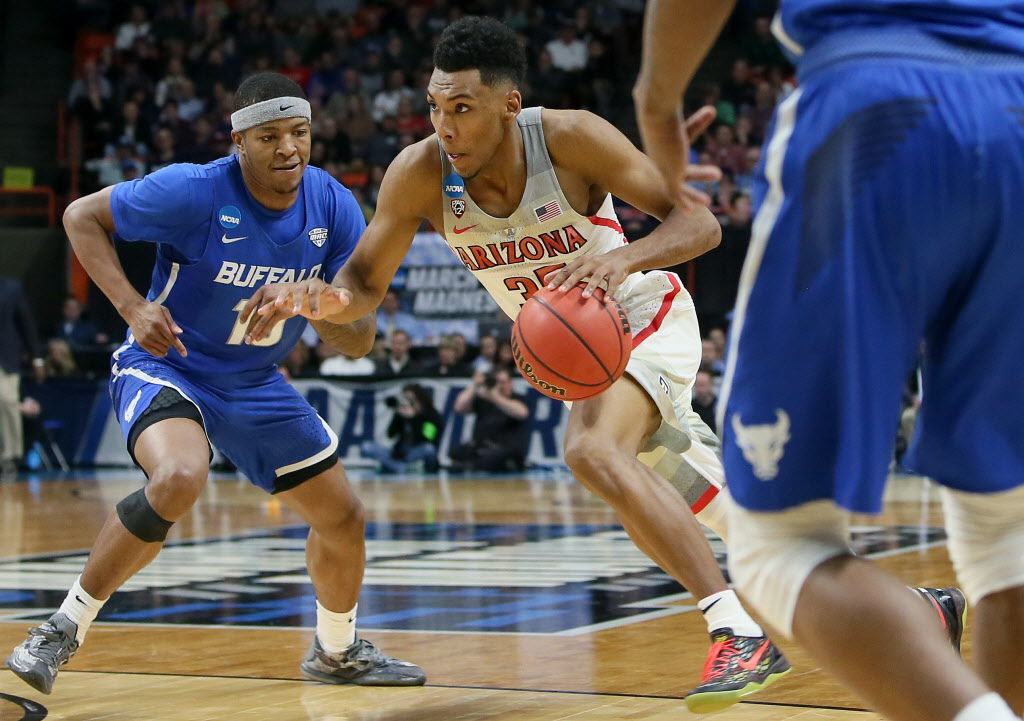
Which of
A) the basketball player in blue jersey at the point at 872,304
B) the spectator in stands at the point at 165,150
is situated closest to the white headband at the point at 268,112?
the basketball player in blue jersey at the point at 872,304

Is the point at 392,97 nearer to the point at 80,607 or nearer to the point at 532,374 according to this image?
the point at 80,607

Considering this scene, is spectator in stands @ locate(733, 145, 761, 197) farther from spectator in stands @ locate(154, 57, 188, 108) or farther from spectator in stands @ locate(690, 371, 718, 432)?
spectator in stands @ locate(154, 57, 188, 108)

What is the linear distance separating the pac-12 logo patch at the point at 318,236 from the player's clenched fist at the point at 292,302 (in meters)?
1.06

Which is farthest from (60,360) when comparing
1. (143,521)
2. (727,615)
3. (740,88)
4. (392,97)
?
(727,615)

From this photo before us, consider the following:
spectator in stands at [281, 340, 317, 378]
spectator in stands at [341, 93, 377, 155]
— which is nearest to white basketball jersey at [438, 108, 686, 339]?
spectator in stands at [281, 340, 317, 378]

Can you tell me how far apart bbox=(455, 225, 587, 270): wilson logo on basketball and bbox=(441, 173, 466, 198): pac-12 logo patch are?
20 cm

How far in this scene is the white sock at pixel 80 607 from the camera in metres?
4.51

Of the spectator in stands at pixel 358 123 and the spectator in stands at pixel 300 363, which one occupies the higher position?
the spectator in stands at pixel 358 123

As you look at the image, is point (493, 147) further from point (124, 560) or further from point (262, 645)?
point (262, 645)

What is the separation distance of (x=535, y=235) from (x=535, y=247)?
4 centimetres

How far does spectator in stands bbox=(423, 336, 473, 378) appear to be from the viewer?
14.6 m

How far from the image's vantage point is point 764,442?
6.82 feet

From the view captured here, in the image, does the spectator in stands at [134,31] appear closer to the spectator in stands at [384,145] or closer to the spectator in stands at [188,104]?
the spectator in stands at [188,104]

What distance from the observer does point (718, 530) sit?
4746mm
